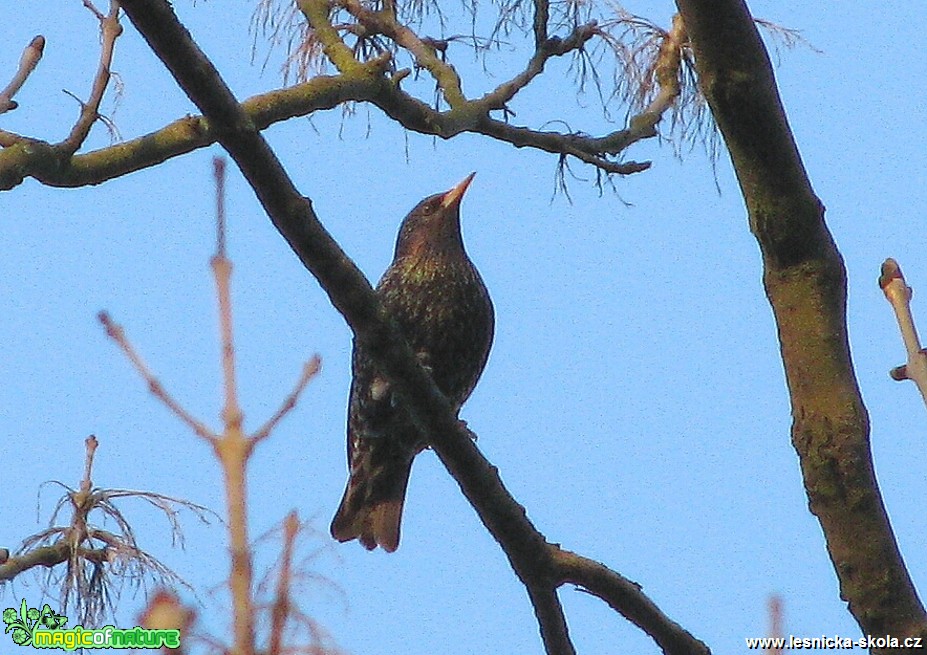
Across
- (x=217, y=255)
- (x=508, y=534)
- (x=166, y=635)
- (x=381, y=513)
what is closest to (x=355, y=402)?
(x=381, y=513)

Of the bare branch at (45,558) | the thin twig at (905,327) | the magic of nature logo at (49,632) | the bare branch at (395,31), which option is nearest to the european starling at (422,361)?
the bare branch at (395,31)

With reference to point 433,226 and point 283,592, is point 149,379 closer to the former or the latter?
point 283,592

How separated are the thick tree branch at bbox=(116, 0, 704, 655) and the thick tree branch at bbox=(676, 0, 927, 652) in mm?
733

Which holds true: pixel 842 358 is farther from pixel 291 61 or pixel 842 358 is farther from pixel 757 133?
pixel 291 61

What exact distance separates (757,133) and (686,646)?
4.14 ft

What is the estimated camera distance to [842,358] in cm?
236

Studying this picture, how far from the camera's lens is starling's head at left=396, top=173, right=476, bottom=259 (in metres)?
5.35

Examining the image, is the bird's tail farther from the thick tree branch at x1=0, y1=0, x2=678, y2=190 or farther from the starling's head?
the thick tree branch at x1=0, y1=0, x2=678, y2=190

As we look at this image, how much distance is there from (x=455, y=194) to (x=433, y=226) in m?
0.17

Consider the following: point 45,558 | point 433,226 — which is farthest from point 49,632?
point 433,226

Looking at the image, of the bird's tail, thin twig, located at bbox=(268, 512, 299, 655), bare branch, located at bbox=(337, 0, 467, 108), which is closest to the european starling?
the bird's tail

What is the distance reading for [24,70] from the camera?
9.87 feet

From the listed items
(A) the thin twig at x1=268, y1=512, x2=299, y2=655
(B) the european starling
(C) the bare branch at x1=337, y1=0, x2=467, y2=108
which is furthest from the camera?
(B) the european starling

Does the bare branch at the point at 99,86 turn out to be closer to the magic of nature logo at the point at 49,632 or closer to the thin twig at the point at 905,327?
the magic of nature logo at the point at 49,632
